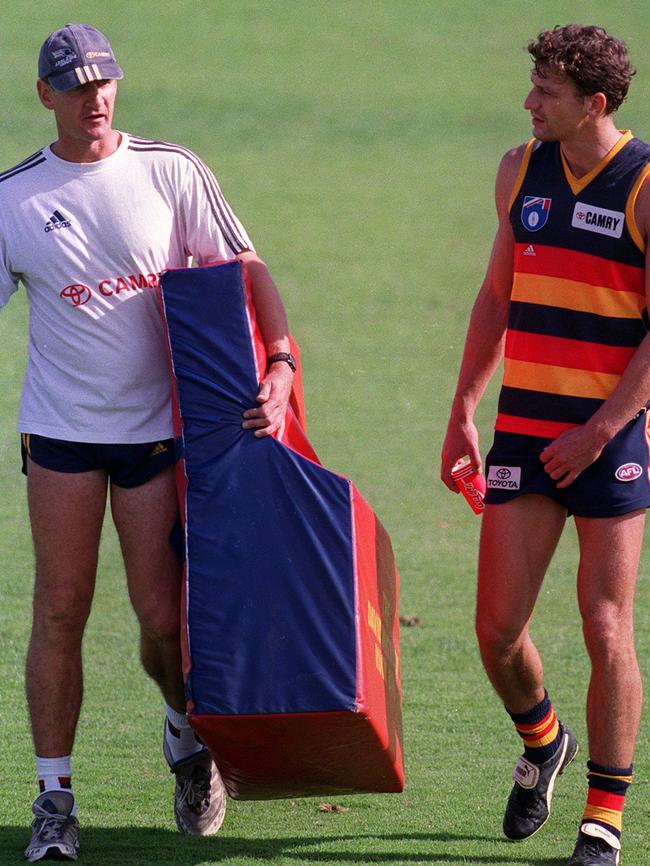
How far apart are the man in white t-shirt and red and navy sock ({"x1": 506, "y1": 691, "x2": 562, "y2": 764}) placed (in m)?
1.13

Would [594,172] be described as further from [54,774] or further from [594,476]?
[54,774]

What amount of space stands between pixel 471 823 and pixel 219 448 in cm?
153

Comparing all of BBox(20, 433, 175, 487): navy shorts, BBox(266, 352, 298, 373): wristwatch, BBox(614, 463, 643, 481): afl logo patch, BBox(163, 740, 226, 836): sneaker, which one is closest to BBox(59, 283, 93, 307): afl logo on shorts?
BBox(20, 433, 175, 487): navy shorts

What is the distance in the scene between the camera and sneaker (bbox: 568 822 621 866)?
173 inches

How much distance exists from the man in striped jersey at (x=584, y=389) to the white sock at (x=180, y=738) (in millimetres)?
1014

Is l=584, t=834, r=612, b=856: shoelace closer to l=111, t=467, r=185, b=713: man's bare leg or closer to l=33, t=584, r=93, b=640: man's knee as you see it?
l=111, t=467, r=185, b=713: man's bare leg

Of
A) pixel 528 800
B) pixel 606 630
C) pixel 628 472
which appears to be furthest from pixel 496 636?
pixel 628 472

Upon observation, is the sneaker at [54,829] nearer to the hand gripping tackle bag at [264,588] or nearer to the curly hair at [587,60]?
the hand gripping tackle bag at [264,588]

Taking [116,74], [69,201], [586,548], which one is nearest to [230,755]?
[586,548]

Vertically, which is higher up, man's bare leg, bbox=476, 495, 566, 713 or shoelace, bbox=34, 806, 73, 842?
man's bare leg, bbox=476, 495, 566, 713

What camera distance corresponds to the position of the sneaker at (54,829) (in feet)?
14.7

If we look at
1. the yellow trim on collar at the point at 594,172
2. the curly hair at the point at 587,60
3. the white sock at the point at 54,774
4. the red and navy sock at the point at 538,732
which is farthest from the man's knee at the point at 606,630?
the white sock at the point at 54,774

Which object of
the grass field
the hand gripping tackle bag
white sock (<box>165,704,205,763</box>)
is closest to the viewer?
the hand gripping tackle bag

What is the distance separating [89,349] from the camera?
4.56 meters
